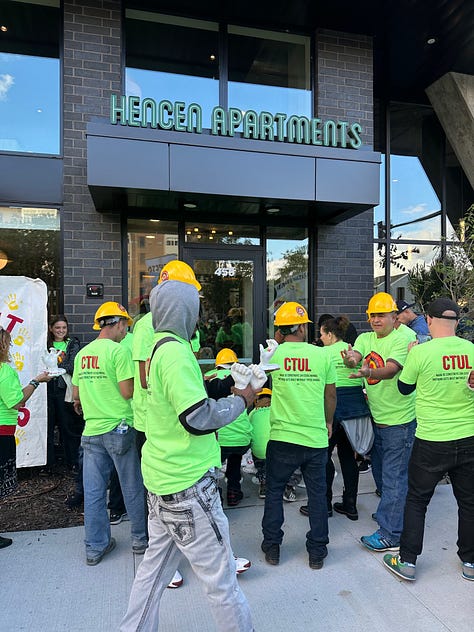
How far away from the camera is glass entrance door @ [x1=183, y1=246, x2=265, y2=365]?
21.4ft

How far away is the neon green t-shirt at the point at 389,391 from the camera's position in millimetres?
3561

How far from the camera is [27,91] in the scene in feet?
19.6

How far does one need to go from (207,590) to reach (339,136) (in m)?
5.45

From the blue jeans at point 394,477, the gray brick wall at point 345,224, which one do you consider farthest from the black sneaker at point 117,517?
the gray brick wall at point 345,224

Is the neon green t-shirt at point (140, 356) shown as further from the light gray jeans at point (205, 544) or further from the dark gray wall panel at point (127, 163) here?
the dark gray wall panel at point (127, 163)

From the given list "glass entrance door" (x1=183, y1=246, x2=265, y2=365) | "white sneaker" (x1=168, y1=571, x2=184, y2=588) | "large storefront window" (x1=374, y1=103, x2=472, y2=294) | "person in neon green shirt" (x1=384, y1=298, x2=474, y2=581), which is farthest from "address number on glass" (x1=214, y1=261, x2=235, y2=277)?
"white sneaker" (x1=168, y1=571, x2=184, y2=588)

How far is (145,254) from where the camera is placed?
245 inches

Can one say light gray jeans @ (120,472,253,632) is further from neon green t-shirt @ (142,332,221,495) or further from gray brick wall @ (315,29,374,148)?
gray brick wall @ (315,29,374,148)

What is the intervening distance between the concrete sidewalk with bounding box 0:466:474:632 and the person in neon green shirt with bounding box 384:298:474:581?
244mm

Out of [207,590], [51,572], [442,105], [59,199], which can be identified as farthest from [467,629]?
[442,105]

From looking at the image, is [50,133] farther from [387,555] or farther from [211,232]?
[387,555]

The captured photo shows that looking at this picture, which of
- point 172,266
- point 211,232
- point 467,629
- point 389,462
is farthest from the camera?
point 211,232

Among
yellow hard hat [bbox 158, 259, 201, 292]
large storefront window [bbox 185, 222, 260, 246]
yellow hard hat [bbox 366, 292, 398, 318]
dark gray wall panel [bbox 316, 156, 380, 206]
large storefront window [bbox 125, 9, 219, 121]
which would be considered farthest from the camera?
large storefront window [bbox 185, 222, 260, 246]

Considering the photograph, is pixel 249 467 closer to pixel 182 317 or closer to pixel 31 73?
pixel 182 317
